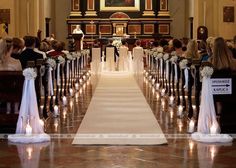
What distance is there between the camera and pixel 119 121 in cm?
1112

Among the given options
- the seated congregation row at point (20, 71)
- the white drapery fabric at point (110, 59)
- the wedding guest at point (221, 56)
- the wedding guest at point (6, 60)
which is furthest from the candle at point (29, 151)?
the white drapery fabric at point (110, 59)

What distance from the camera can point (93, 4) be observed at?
35031 millimetres

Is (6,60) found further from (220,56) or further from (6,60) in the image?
(220,56)

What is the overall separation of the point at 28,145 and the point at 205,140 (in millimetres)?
2674

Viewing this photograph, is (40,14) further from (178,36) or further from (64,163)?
(64,163)

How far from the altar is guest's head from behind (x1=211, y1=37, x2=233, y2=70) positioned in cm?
2355

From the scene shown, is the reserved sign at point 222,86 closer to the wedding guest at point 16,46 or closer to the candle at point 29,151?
the candle at point 29,151

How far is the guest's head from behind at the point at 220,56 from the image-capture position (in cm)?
1002

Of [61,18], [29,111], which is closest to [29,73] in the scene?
[29,111]

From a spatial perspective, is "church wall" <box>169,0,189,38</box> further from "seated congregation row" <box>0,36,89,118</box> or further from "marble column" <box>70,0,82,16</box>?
"seated congregation row" <box>0,36,89,118</box>

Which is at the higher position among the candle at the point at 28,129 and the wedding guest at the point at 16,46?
the wedding guest at the point at 16,46

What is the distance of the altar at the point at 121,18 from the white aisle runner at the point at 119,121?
17.2m

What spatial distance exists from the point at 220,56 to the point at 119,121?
2279mm

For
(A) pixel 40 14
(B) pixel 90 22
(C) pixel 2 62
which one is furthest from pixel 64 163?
(B) pixel 90 22
